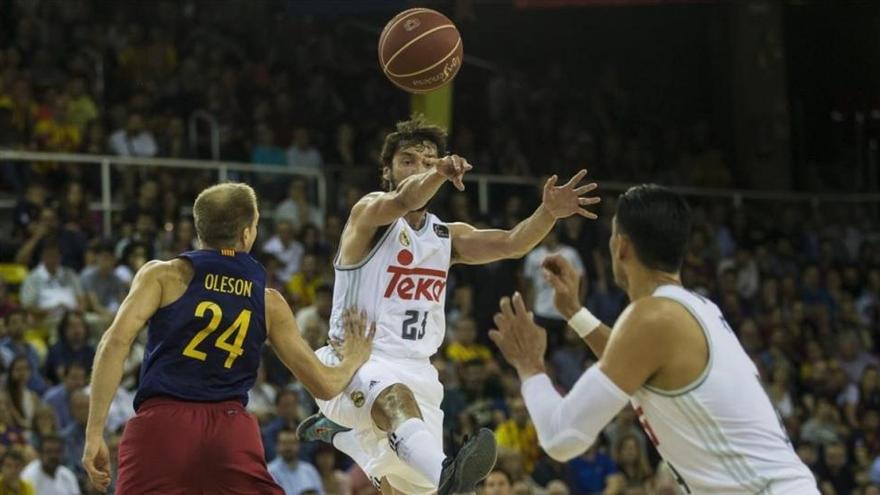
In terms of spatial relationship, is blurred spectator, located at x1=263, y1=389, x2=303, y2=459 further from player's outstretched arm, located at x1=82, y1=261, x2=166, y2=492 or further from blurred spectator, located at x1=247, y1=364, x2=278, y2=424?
player's outstretched arm, located at x1=82, y1=261, x2=166, y2=492

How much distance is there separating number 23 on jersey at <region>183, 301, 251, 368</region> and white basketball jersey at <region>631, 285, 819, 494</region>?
6.53 feet

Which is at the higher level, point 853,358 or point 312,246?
point 312,246

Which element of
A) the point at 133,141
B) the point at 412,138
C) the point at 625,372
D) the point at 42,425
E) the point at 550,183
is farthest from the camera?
the point at 133,141

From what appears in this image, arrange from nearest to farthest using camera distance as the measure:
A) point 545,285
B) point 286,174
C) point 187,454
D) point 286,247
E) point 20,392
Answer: point 187,454
point 20,392
point 286,247
point 545,285
point 286,174

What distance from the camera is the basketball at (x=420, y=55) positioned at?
8.20 metres

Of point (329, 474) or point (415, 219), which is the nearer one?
point (415, 219)

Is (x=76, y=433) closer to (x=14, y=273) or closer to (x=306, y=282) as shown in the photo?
(x=14, y=273)

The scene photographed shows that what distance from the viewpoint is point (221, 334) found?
6.24 metres

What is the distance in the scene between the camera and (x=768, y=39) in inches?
960

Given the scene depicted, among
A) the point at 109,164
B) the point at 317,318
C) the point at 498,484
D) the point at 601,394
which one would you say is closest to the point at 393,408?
the point at 601,394

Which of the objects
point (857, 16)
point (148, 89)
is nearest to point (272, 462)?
point (148, 89)

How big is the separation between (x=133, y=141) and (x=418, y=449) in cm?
1031

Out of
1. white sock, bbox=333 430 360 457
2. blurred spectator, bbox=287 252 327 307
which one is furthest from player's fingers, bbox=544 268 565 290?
blurred spectator, bbox=287 252 327 307

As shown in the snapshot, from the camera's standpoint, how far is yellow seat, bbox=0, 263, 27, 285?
561 inches
